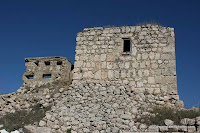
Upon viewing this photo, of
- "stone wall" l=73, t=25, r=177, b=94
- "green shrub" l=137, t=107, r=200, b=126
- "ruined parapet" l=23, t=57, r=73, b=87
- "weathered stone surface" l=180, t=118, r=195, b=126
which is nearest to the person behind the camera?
"weathered stone surface" l=180, t=118, r=195, b=126

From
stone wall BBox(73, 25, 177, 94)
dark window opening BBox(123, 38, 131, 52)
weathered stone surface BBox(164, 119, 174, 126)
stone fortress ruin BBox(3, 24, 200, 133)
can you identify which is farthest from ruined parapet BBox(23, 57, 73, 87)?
weathered stone surface BBox(164, 119, 174, 126)

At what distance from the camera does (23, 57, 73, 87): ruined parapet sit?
38.5 ft

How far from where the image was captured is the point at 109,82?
10305mm

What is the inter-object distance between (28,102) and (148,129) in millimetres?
5607

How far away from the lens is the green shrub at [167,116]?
8344 millimetres

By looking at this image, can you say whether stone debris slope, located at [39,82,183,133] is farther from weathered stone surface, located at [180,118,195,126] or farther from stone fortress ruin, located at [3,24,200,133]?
weathered stone surface, located at [180,118,195,126]

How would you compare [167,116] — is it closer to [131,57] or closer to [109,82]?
[109,82]

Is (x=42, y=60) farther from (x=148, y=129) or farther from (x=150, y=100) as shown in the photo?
(x=148, y=129)

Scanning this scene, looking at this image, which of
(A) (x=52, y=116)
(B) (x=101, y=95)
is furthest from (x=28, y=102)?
(B) (x=101, y=95)

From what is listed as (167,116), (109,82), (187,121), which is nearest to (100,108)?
(109,82)

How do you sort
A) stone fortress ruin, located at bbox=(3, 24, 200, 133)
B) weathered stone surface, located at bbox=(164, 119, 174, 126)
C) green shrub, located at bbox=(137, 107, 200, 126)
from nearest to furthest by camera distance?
1. weathered stone surface, located at bbox=(164, 119, 174, 126)
2. green shrub, located at bbox=(137, 107, 200, 126)
3. stone fortress ruin, located at bbox=(3, 24, 200, 133)

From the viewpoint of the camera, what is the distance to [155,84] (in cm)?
1016

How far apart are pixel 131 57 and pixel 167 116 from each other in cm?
315

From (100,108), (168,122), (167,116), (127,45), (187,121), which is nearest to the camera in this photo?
(187,121)
